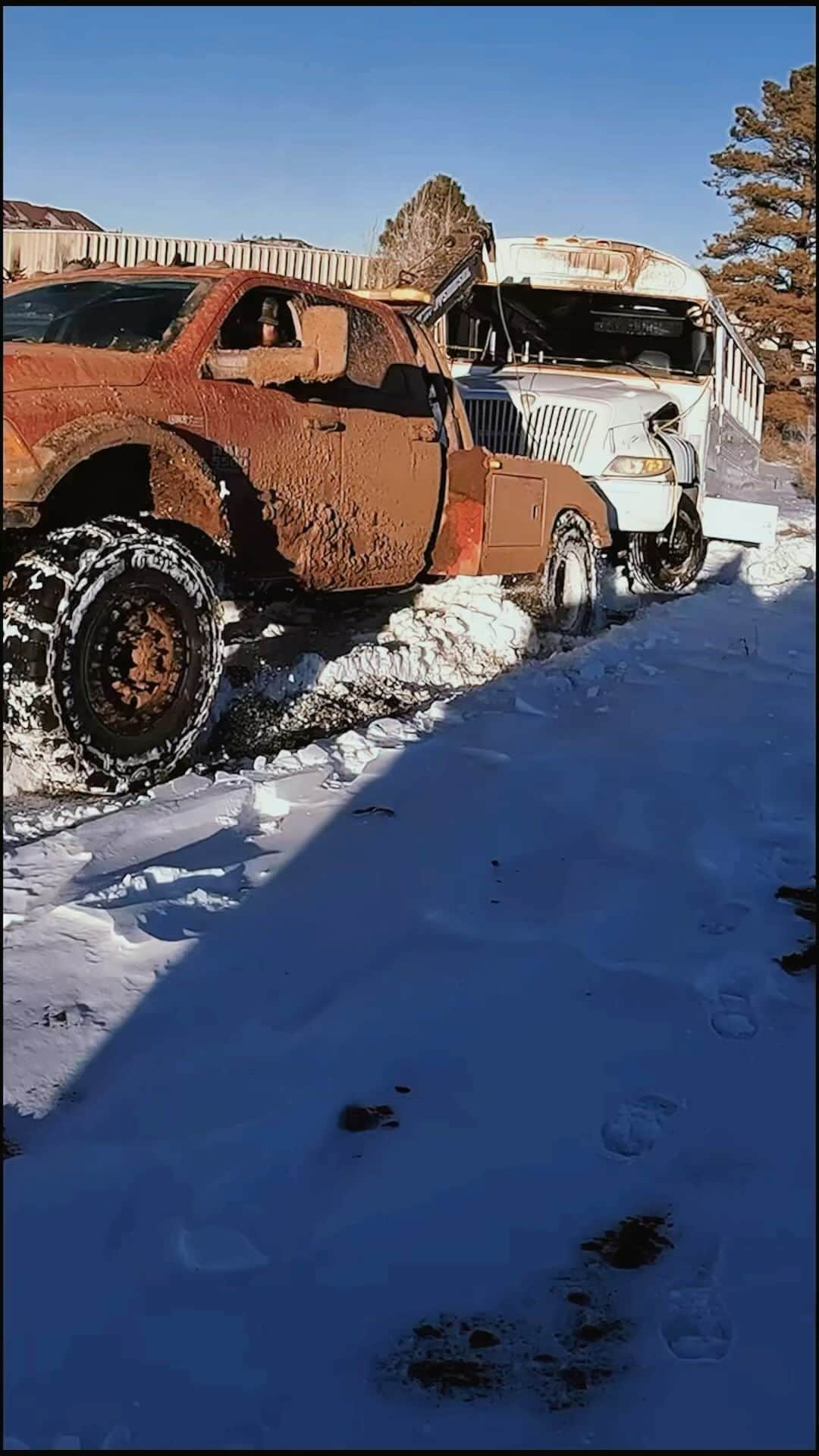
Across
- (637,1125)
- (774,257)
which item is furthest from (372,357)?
(774,257)

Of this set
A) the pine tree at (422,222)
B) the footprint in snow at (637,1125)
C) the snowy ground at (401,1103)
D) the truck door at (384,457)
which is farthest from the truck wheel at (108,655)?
the pine tree at (422,222)

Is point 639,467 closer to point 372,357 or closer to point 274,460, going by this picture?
point 372,357

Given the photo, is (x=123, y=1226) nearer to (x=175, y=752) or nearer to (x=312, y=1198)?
(x=312, y=1198)

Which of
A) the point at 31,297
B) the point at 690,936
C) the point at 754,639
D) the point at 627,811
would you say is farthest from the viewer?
the point at 754,639

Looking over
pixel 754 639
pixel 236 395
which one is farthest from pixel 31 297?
pixel 754 639

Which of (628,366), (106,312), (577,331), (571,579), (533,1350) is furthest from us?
(577,331)

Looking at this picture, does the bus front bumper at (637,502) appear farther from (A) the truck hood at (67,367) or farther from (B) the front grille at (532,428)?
(A) the truck hood at (67,367)

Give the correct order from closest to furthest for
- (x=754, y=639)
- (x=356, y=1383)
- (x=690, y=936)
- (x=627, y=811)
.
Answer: (x=356, y=1383)
(x=690, y=936)
(x=627, y=811)
(x=754, y=639)

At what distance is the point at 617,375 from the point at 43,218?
21284mm

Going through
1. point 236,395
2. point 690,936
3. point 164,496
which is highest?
point 236,395

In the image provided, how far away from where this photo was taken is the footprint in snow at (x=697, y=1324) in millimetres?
2012

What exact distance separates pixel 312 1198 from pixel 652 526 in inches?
321

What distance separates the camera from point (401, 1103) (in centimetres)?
272

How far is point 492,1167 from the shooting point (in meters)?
2.50
